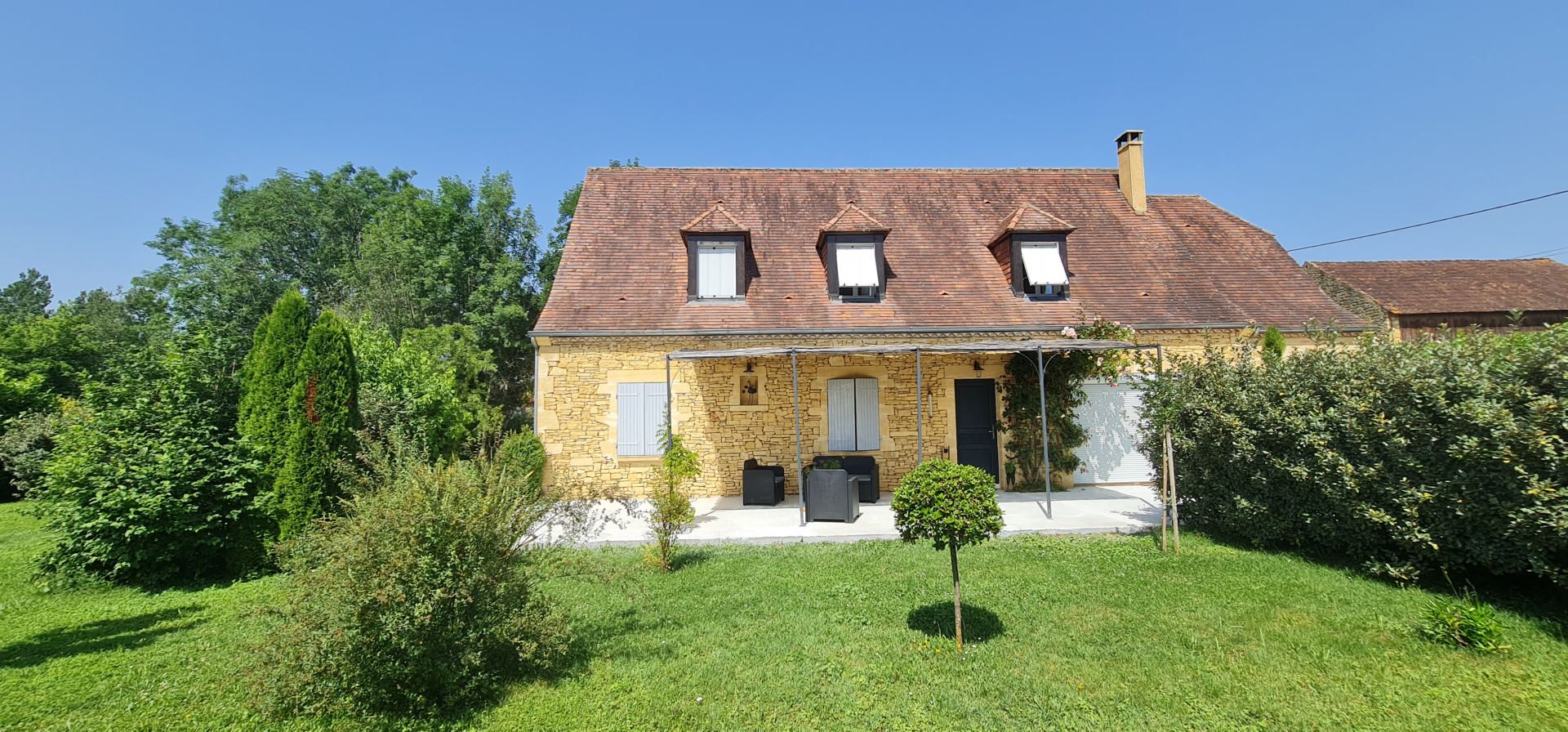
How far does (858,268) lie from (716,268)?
8.91 ft

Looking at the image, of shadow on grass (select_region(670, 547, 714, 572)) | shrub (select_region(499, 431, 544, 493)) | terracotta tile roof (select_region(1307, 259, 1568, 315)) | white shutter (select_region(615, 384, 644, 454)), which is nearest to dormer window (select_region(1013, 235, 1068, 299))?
white shutter (select_region(615, 384, 644, 454))


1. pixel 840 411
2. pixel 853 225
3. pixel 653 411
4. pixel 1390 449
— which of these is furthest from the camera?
pixel 853 225

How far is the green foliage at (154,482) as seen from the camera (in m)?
6.21

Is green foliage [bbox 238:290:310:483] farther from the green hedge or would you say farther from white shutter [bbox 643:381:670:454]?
the green hedge

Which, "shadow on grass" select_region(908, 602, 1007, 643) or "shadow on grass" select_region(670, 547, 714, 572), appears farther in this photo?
"shadow on grass" select_region(670, 547, 714, 572)

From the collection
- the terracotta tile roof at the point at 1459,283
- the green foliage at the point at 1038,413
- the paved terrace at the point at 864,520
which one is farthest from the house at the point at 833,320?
the terracotta tile roof at the point at 1459,283

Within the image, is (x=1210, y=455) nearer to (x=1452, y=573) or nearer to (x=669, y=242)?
(x=1452, y=573)

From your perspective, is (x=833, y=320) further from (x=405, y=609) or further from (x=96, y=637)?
(x=96, y=637)

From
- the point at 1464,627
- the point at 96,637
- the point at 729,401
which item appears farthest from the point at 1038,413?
the point at 96,637

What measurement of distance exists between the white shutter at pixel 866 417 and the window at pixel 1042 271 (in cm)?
374

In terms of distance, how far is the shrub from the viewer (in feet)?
31.9

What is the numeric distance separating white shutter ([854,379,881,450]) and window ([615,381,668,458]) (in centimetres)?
348

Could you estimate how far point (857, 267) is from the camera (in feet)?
38.6

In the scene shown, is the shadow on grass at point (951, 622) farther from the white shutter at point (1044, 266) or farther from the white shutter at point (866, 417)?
the white shutter at point (1044, 266)
